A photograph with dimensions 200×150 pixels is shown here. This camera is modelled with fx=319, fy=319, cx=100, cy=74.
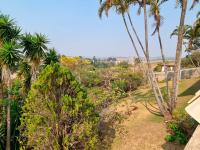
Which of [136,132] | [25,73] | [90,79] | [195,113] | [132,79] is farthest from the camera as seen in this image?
[90,79]

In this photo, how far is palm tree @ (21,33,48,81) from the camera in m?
22.9

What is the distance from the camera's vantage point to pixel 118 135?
23031mm

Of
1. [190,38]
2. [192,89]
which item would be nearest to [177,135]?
[192,89]

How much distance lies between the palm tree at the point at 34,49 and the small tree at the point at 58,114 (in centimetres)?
467

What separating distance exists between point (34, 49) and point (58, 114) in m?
6.55

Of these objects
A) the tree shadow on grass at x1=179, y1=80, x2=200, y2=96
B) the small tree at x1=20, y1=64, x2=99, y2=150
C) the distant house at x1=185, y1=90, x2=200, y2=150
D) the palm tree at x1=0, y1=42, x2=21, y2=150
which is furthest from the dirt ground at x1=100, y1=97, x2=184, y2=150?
the distant house at x1=185, y1=90, x2=200, y2=150

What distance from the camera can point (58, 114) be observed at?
18.4 metres

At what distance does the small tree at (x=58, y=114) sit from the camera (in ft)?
59.6

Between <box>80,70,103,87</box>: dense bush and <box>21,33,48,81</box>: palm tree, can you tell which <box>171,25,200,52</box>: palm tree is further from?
<box>21,33,48,81</box>: palm tree

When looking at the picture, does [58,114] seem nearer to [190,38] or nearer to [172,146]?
[172,146]

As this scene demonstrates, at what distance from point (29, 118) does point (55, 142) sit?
2161 mm

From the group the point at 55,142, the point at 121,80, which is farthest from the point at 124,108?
the point at 121,80

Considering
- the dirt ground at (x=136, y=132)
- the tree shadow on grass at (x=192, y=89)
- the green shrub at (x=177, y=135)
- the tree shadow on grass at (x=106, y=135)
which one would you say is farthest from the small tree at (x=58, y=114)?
the tree shadow on grass at (x=192, y=89)

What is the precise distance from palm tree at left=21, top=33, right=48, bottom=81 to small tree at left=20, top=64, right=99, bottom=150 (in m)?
4.67
